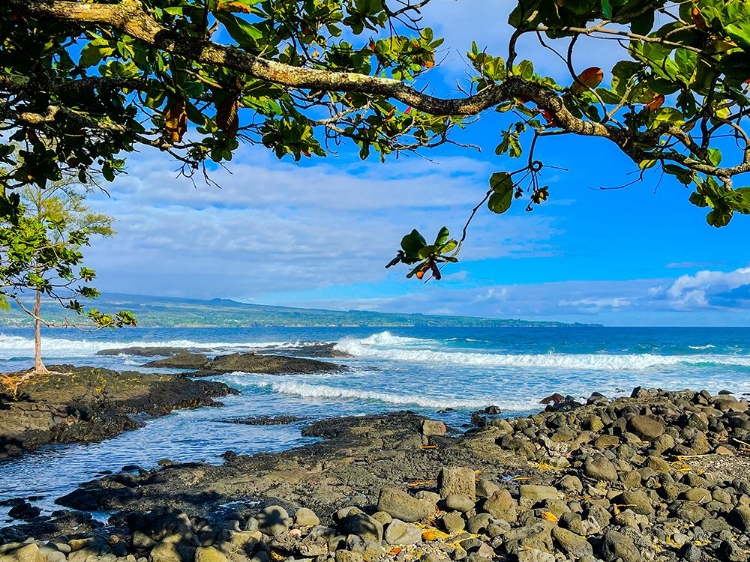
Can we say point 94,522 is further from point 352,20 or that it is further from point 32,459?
point 352,20

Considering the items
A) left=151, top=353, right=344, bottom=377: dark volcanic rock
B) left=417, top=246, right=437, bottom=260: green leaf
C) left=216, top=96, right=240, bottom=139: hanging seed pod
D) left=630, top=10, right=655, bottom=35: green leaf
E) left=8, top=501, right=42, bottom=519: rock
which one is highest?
left=630, top=10, right=655, bottom=35: green leaf

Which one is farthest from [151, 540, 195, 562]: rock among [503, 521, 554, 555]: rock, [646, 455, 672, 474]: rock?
[646, 455, 672, 474]: rock

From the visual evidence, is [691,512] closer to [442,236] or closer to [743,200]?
[743,200]

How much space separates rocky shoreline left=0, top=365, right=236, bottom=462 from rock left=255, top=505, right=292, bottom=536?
6.20 metres

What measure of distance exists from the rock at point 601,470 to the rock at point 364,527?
319 cm

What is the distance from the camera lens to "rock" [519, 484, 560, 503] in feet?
19.6

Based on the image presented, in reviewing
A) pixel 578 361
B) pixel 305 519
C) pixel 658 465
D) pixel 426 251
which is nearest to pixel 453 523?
pixel 305 519

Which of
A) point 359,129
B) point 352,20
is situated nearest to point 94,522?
point 359,129

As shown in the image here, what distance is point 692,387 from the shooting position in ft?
63.4

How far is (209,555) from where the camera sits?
4.42 metres

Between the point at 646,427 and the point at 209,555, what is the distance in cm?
719

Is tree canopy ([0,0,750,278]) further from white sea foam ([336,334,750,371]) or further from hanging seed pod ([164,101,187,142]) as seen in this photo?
white sea foam ([336,334,750,371])

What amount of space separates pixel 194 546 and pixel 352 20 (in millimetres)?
4255

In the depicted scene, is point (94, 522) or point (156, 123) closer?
point (156, 123)
